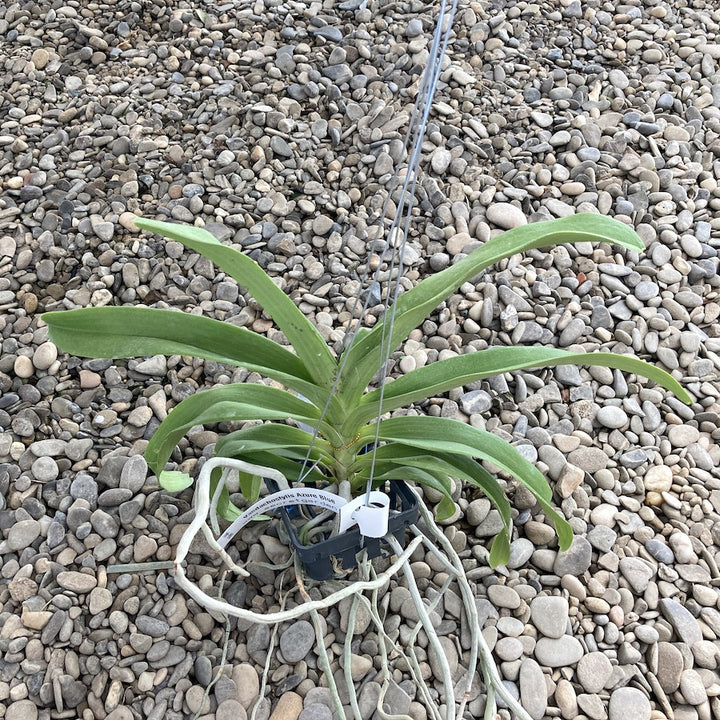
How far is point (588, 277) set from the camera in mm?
1785

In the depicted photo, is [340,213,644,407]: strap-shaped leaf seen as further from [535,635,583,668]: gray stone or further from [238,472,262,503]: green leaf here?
[535,635,583,668]: gray stone

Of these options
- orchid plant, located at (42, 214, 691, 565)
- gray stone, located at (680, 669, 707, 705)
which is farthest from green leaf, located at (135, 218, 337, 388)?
gray stone, located at (680, 669, 707, 705)

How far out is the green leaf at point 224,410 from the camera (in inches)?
43.1

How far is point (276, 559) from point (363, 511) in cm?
31

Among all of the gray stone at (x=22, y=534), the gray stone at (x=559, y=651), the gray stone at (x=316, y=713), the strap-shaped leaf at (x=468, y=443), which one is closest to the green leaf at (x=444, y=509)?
the strap-shaped leaf at (x=468, y=443)

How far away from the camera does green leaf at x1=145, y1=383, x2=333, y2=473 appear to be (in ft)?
3.59

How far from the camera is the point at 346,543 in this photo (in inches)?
45.7

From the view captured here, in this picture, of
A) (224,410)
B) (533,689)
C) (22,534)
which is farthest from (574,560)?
(22,534)

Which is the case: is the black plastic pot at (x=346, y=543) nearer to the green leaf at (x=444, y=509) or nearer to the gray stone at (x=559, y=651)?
the green leaf at (x=444, y=509)

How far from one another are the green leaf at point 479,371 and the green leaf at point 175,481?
1.14 feet

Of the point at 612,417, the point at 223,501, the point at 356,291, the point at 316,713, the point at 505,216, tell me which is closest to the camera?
the point at 316,713

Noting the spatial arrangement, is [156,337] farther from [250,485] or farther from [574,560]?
[574,560]

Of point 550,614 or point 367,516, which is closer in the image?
point 367,516

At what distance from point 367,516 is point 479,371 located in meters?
0.27
